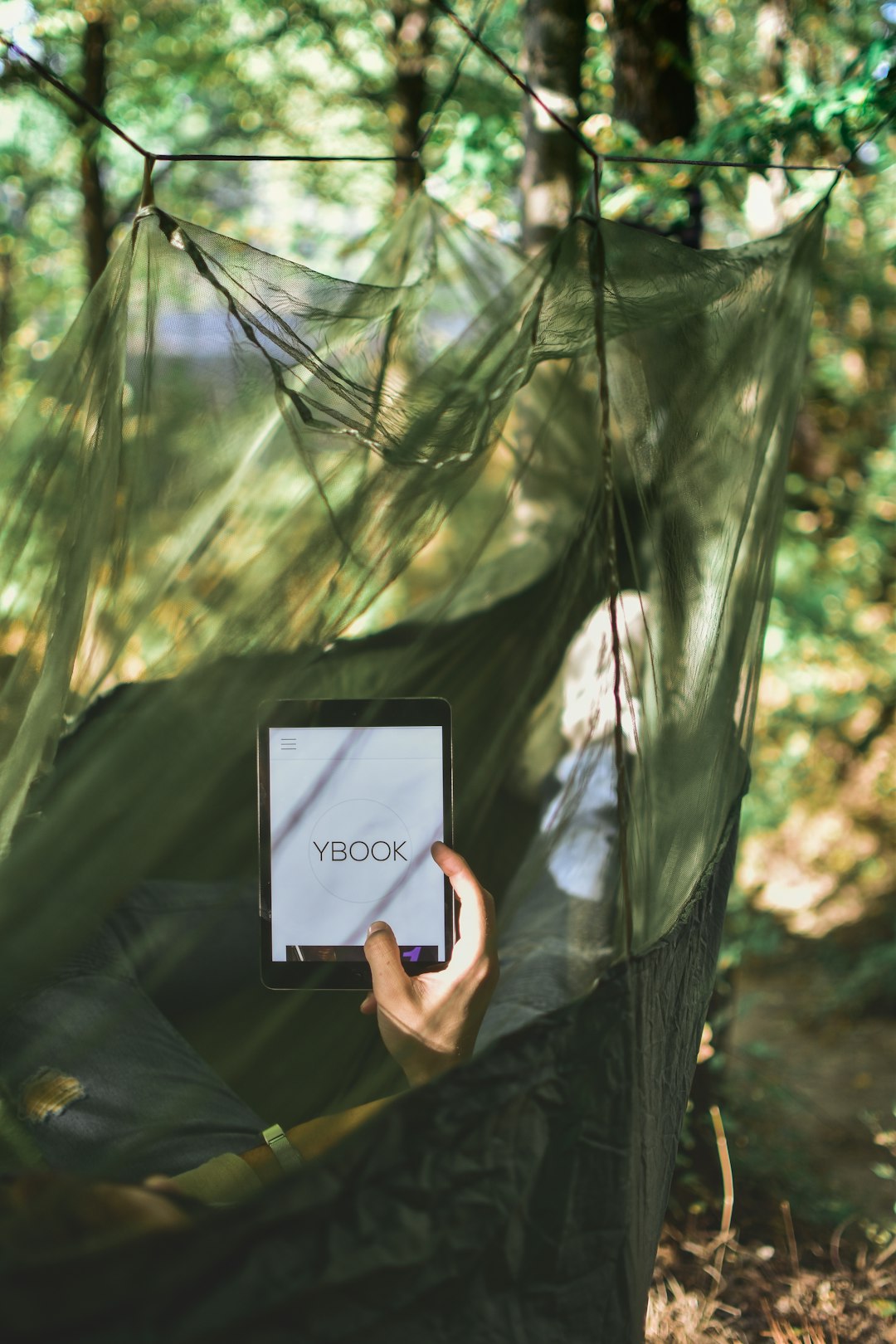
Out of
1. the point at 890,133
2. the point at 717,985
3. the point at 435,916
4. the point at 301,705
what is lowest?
the point at 717,985

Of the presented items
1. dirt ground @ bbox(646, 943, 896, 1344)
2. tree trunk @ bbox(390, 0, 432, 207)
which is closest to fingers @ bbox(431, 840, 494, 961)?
dirt ground @ bbox(646, 943, 896, 1344)

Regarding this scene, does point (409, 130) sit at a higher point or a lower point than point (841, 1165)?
higher

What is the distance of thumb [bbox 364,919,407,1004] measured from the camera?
1075 millimetres

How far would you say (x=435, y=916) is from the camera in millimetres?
1258

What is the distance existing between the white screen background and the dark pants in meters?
0.13

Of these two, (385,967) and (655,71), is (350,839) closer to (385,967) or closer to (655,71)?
(385,967)

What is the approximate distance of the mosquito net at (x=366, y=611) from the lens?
99cm

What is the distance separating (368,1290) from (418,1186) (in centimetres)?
7

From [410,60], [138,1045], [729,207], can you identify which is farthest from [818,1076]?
[410,60]

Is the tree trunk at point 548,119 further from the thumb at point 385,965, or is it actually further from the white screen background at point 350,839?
the thumb at point 385,965

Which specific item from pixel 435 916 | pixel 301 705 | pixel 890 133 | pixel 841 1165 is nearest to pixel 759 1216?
pixel 841 1165

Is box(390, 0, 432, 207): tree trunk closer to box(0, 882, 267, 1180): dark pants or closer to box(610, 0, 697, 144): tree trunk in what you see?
box(610, 0, 697, 144): tree trunk

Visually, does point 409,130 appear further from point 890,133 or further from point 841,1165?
point 841,1165

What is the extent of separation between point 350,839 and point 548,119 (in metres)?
1.57
